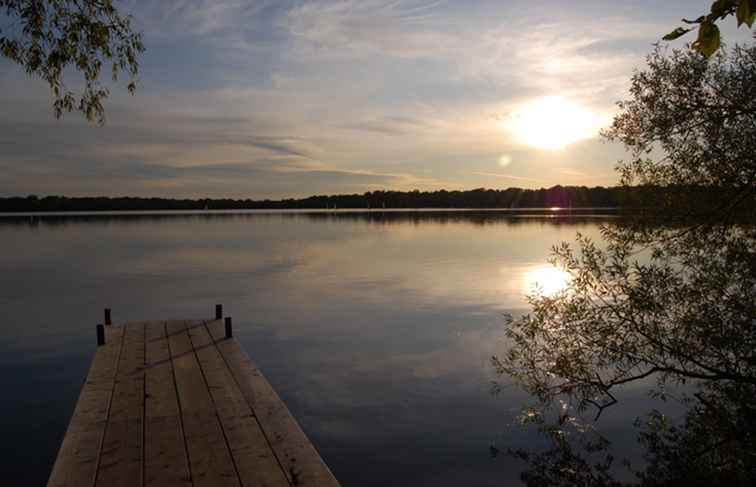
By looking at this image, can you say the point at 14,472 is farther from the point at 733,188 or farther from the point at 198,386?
the point at 733,188

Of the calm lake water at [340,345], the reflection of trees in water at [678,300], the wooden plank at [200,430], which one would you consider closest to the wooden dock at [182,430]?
the wooden plank at [200,430]

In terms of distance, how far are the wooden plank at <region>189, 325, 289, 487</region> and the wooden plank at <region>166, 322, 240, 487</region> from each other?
10cm

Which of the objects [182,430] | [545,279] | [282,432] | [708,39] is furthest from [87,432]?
[545,279]

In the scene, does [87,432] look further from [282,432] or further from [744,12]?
[744,12]

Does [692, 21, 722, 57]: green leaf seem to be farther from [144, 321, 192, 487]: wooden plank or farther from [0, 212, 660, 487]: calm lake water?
[0, 212, 660, 487]: calm lake water

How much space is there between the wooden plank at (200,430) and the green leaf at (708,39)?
5.92 m

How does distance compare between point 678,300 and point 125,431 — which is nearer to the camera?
point 125,431

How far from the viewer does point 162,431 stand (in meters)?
7.82

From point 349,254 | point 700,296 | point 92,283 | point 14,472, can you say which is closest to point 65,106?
point 14,472

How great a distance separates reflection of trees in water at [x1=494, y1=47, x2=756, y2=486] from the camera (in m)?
10.4

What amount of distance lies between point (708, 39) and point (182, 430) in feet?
25.0

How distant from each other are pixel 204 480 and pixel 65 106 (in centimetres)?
746

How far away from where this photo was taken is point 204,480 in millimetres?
6348

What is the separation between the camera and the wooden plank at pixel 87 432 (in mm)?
6465
